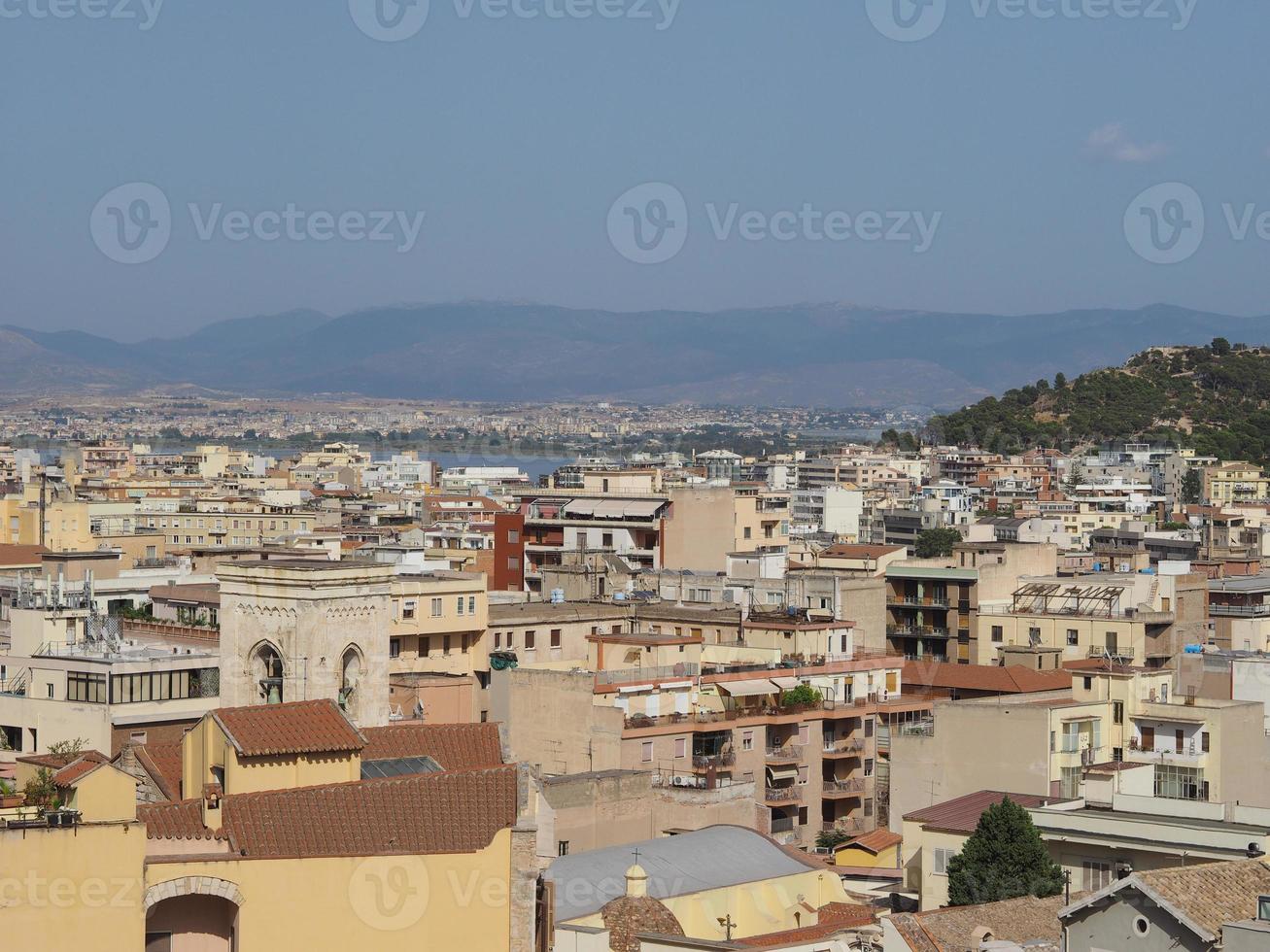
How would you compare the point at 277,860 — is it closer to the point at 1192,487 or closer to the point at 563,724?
the point at 563,724

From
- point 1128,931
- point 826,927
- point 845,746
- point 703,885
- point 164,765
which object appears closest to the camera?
point 1128,931

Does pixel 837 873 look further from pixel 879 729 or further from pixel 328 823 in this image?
pixel 879 729

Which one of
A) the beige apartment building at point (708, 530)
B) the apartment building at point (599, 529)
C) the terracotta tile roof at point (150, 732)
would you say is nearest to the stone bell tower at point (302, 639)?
the terracotta tile roof at point (150, 732)

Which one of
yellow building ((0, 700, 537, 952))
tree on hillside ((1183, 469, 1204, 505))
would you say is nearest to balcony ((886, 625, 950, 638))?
yellow building ((0, 700, 537, 952))

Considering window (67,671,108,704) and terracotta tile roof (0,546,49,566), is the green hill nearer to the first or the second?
terracotta tile roof (0,546,49,566)

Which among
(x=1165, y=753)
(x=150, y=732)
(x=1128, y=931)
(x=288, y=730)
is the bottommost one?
(x=1165, y=753)

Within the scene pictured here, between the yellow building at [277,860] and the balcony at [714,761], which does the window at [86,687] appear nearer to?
the balcony at [714,761]

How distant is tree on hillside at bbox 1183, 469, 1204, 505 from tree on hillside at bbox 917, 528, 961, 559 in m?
31.3

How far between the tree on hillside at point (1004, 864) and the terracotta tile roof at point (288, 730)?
210 inches

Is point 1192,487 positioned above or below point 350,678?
above

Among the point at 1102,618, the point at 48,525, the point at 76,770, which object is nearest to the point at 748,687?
the point at 1102,618

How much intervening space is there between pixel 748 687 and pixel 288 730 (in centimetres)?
1366

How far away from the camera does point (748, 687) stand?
101 ft

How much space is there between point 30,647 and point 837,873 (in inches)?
393
